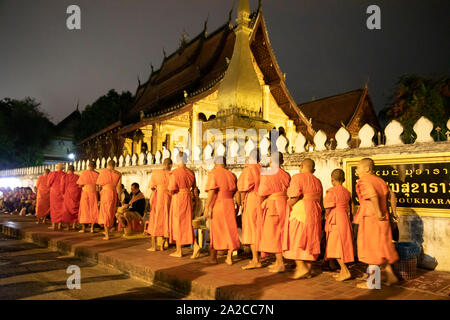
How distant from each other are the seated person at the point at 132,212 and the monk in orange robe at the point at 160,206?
1521mm

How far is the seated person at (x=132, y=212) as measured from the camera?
7.09 metres

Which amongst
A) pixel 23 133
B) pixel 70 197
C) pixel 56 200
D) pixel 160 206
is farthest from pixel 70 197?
pixel 23 133

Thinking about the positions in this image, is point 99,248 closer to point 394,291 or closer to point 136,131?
point 394,291

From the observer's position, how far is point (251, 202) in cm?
472

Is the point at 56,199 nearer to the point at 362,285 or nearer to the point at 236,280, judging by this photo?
the point at 236,280

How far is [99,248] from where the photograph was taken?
573cm

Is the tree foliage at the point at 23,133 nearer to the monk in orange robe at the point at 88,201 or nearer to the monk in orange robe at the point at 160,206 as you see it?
the monk in orange robe at the point at 88,201

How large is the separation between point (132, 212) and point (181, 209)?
2309 millimetres

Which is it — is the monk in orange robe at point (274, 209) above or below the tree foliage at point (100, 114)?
below

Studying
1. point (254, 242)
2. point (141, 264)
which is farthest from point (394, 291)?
point (141, 264)

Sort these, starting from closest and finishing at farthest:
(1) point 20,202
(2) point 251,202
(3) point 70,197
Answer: (2) point 251,202 < (3) point 70,197 < (1) point 20,202

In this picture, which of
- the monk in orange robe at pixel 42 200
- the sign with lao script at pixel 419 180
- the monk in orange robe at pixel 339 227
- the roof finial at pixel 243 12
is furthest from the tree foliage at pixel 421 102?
the monk in orange robe at pixel 42 200
